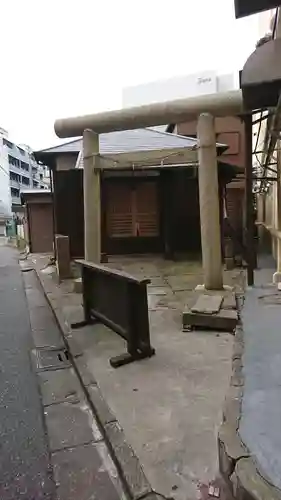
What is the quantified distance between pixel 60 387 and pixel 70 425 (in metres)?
0.85

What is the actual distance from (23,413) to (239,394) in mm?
2030

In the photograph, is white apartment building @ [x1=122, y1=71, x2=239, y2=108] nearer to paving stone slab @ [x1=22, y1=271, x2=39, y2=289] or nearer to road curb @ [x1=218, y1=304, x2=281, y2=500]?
paving stone slab @ [x1=22, y1=271, x2=39, y2=289]

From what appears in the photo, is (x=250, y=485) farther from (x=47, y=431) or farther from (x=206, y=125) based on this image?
(x=206, y=125)

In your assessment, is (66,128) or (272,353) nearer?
(272,353)

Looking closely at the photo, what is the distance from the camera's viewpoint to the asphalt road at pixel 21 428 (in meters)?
2.64

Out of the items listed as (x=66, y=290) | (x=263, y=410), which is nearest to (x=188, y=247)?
(x=66, y=290)

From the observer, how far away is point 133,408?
11.5 feet

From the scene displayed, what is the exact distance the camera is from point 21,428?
11.0 ft

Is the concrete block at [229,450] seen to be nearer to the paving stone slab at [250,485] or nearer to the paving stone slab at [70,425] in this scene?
the paving stone slab at [250,485]

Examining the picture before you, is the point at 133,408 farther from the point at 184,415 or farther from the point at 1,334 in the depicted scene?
the point at 1,334

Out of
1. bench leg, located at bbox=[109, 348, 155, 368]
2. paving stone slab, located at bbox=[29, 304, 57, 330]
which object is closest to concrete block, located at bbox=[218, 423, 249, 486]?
bench leg, located at bbox=[109, 348, 155, 368]

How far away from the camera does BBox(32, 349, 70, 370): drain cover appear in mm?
4820

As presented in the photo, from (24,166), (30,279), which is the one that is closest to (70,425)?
(30,279)

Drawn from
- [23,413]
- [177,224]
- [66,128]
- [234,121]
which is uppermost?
[234,121]
